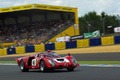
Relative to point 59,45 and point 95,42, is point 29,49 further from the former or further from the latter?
point 95,42

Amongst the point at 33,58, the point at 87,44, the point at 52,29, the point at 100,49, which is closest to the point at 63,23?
the point at 52,29

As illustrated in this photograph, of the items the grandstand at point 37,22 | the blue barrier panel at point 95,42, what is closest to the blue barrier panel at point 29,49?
the grandstand at point 37,22

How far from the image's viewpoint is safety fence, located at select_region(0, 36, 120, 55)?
24.2m

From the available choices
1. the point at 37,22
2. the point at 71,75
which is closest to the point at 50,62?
the point at 71,75

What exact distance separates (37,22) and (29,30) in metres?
4.34

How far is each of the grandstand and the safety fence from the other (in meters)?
5.87

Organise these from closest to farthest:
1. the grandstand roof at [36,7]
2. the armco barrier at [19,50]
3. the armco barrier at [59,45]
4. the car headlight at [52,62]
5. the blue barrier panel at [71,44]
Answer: the car headlight at [52,62] < the blue barrier panel at [71,44] < the armco barrier at [59,45] < the armco barrier at [19,50] < the grandstand roof at [36,7]

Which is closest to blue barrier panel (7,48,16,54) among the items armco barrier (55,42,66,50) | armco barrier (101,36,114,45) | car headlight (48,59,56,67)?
armco barrier (55,42,66,50)

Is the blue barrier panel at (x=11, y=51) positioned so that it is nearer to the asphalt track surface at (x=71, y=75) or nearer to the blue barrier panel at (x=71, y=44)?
the blue barrier panel at (x=71, y=44)

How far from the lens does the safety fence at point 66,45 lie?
79.3ft

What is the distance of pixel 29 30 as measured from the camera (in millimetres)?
45406

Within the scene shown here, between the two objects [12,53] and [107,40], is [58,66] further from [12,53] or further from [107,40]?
[12,53]

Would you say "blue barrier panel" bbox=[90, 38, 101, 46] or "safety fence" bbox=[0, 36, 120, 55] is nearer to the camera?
"safety fence" bbox=[0, 36, 120, 55]

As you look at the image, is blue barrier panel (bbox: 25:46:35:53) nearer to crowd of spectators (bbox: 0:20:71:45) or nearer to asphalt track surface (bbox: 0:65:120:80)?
crowd of spectators (bbox: 0:20:71:45)
